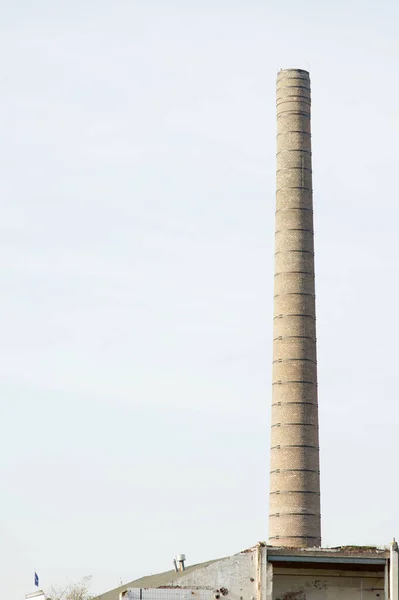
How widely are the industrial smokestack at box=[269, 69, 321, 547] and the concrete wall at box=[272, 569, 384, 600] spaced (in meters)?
16.8

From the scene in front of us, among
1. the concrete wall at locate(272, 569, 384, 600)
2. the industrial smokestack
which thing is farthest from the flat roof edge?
the industrial smokestack

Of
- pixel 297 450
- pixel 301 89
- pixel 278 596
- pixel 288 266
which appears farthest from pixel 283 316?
pixel 278 596

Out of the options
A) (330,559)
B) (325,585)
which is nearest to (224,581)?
(325,585)

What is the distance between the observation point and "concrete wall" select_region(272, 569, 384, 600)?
24297 mm

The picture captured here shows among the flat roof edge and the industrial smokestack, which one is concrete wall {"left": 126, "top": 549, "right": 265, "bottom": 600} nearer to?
the flat roof edge

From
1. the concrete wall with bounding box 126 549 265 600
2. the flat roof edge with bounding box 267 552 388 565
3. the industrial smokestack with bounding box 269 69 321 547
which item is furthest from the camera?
the industrial smokestack with bounding box 269 69 321 547

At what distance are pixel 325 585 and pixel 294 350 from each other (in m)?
18.6

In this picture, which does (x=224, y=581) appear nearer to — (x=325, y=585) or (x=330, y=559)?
(x=325, y=585)

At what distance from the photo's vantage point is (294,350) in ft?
140

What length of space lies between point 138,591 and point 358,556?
168 inches

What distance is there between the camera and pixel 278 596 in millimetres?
24266

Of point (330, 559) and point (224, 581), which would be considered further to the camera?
point (224, 581)

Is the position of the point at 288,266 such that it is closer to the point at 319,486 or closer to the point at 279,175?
the point at 279,175

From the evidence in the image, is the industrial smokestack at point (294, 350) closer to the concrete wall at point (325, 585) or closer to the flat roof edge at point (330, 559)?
the concrete wall at point (325, 585)
